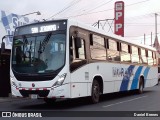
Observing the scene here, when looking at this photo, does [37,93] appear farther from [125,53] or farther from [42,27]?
[125,53]

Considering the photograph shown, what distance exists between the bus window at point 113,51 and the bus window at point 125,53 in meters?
0.83

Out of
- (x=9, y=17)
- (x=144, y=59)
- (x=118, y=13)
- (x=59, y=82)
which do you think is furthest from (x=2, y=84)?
(x=118, y=13)

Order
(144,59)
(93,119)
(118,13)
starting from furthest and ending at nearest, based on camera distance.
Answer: (118,13)
(144,59)
(93,119)

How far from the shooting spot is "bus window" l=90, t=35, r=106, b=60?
1531 cm

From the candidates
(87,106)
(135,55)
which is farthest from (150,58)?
(87,106)

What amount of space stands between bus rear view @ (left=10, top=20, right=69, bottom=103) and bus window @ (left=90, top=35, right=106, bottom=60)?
221cm

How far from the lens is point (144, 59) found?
23172 millimetres

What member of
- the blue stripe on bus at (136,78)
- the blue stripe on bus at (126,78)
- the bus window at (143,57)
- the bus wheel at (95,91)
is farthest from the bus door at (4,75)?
the bus window at (143,57)

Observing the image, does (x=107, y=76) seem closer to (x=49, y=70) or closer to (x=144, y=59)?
(x=49, y=70)

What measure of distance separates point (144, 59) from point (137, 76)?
2039 millimetres

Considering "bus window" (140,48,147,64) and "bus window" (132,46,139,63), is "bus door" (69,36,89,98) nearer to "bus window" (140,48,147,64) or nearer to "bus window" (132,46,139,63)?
"bus window" (132,46,139,63)

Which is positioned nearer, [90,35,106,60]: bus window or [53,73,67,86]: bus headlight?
[53,73,67,86]: bus headlight

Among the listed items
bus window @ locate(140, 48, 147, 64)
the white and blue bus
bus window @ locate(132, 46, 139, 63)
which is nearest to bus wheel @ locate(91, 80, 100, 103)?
the white and blue bus

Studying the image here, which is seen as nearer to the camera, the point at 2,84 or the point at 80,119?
the point at 80,119
